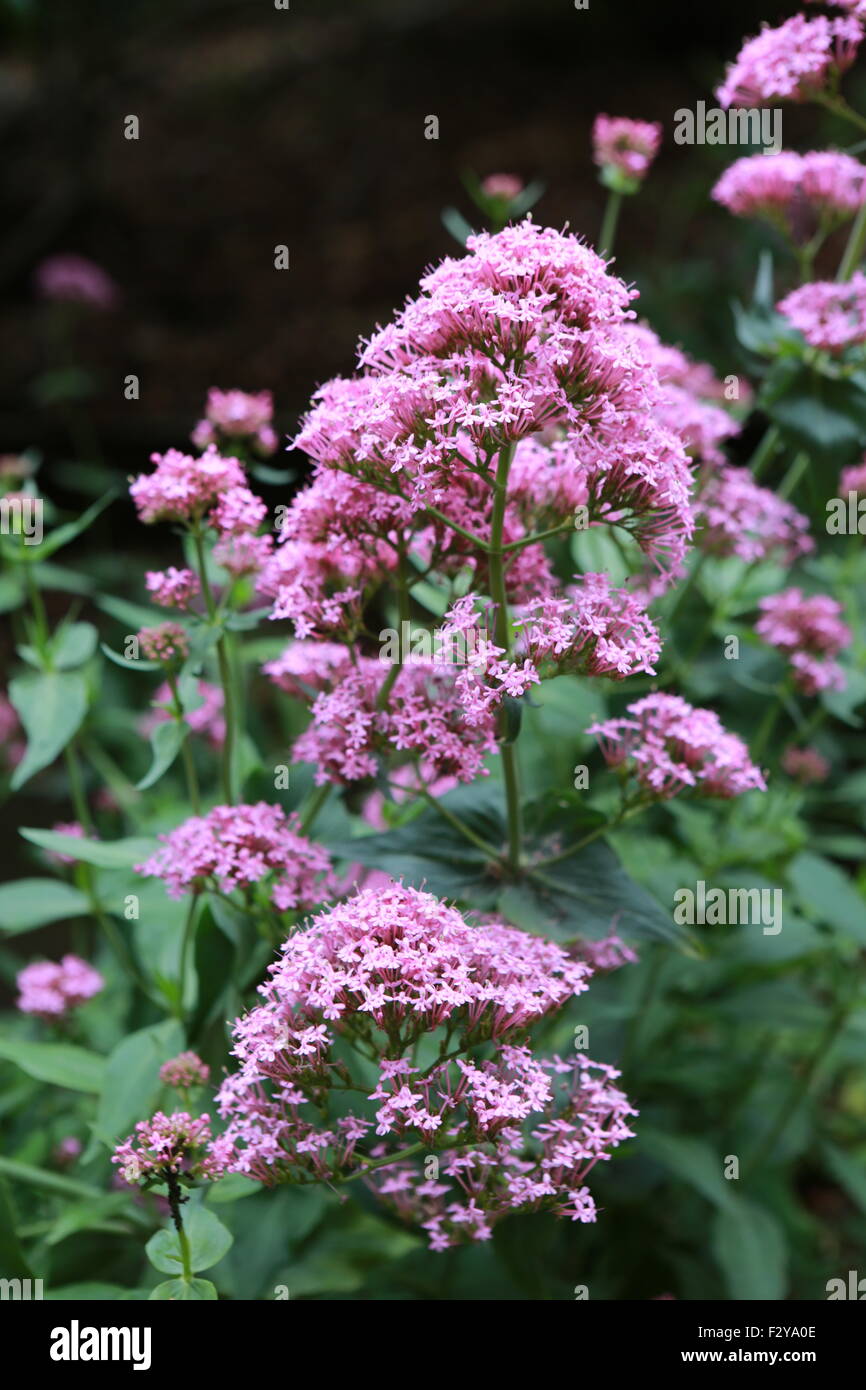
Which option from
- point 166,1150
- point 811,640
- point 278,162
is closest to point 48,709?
point 166,1150

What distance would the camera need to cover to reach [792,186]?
5.96ft

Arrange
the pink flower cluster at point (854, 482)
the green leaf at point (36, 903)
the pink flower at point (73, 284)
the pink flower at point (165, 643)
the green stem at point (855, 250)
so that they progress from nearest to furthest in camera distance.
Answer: the pink flower at point (165, 643) → the green stem at point (855, 250) → the green leaf at point (36, 903) → the pink flower cluster at point (854, 482) → the pink flower at point (73, 284)

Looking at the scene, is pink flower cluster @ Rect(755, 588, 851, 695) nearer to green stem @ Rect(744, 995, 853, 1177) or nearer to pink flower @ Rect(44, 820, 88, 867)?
green stem @ Rect(744, 995, 853, 1177)

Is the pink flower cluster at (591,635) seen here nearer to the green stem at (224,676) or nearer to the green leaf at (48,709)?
the green stem at (224,676)

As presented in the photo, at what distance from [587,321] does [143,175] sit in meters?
5.69

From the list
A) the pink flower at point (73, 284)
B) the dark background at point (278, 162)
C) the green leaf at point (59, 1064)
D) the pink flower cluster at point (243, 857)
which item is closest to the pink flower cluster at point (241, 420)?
the pink flower cluster at point (243, 857)

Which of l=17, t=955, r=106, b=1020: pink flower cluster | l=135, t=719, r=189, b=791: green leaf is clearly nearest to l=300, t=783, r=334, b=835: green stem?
l=135, t=719, r=189, b=791: green leaf

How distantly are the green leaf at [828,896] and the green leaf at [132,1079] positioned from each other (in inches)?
38.3

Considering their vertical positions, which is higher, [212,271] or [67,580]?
[212,271]

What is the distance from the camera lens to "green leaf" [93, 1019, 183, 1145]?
1494 millimetres

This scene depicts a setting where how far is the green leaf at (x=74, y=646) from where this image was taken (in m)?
1.79

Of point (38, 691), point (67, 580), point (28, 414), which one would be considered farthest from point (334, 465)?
point (28, 414)
